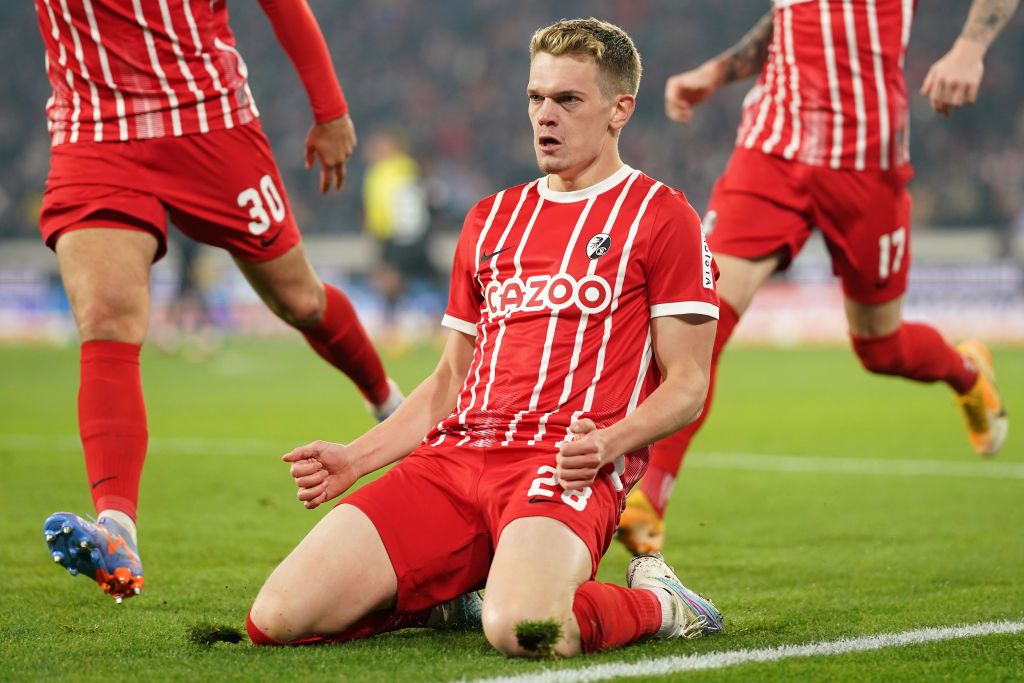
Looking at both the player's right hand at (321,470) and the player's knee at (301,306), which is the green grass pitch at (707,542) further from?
the player's knee at (301,306)

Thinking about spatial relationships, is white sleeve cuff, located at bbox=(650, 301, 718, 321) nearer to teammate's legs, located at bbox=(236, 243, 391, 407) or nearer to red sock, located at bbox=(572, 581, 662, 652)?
red sock, located at bbox=(572, 581, 662, 652)

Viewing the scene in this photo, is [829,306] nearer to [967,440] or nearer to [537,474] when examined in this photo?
[967,440]

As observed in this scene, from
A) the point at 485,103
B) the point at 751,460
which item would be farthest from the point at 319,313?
the point at 485,103

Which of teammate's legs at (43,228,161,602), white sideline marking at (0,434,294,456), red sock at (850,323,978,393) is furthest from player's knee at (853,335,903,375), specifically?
white sideline marking at (0,434,294,456)

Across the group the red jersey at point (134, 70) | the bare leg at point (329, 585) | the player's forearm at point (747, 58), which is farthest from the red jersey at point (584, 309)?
the player's forearm at point (747, 58)

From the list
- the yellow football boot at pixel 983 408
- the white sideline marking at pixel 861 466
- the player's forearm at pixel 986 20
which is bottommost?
the white sideline marking at pixel 861 466

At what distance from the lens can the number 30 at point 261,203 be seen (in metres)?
4.29

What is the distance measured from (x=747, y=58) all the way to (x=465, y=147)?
19.4m

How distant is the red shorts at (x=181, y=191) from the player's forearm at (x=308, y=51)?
0.87 ft

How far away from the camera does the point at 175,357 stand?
17.0m

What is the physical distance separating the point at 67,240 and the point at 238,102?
29.0 inches

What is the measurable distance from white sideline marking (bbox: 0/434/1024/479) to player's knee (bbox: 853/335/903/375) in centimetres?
131

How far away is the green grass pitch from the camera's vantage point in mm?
3121

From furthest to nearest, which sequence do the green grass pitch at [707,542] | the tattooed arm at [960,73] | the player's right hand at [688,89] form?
the player's right hand at [688,89]
the tattooed arm at [960,73]
the green grass pitch at [707,542]
